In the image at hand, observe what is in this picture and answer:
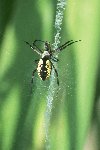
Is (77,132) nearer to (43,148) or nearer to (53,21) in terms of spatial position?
(43,148)

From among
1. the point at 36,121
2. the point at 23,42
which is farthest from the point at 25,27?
the point at 36,121

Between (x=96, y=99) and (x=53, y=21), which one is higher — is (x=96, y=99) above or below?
below
